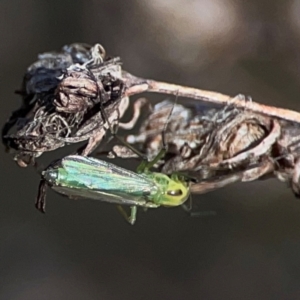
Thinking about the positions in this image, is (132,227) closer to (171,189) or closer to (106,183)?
(171,189)

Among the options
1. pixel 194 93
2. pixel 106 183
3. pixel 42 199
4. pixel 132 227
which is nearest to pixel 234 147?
pixel 194 93

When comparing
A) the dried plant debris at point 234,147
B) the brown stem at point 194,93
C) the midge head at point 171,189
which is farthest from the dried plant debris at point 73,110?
the midge head at point 171,189

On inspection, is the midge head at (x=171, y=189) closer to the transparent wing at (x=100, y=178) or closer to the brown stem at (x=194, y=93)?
the transparent wing at (x=100, y=178)

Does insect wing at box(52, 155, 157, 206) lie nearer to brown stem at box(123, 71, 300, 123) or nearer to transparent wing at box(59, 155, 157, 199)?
transparent wing at box(59, 155, 157, 199)

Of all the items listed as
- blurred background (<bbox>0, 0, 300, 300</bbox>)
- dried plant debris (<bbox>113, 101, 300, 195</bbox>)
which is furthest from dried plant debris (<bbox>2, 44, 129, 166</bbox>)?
blurred background (<bbox>0, 0, 300, 300</bbox>)

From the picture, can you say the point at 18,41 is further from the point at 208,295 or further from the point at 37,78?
the point at 37,78

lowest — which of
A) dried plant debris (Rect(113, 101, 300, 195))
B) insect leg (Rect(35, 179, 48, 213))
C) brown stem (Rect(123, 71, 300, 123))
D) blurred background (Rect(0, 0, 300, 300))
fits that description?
blurred background (Rect(0, 0, 300, 300))

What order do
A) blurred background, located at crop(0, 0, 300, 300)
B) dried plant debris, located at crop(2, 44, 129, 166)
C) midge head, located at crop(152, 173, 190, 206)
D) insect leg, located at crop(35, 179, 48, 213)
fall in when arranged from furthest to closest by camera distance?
blurred background, located at crop(0, 0, 300, 300) → midge head, located at crop(152, 173, 190, 206) → insect leg, located at crop(35, 179, 48, 213) → dried plant debris, located at crop(2, 44, 129, 166)
